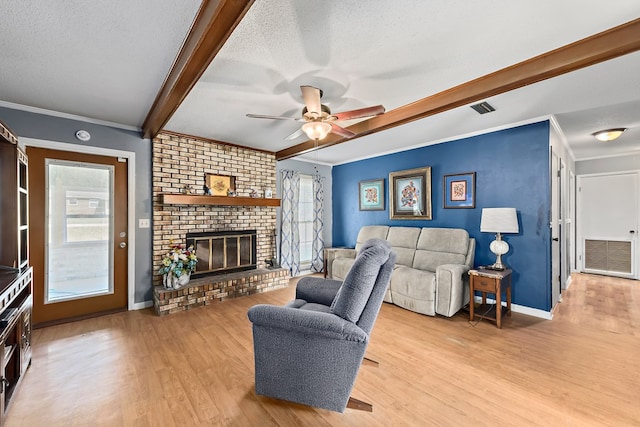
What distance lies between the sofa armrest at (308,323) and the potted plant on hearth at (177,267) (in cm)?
230

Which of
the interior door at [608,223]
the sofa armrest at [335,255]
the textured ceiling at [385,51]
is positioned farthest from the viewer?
the interior door at [608,223]

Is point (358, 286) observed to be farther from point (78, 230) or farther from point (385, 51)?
point (78, 230)

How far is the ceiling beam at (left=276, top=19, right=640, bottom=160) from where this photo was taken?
65.3 inches

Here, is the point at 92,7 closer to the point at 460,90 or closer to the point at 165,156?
the point at 165,156

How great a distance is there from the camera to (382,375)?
82.0 inches

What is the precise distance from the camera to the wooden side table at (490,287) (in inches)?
115

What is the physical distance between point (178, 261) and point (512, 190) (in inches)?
174

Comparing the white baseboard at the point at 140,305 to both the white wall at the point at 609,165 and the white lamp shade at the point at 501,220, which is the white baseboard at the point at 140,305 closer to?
the white lamp shade at the point at 501,220

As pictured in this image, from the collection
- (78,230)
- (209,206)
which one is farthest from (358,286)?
(78,230)

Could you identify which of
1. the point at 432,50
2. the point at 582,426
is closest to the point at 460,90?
the point at 432,50

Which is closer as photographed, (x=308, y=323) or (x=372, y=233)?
(x=308, y=323)

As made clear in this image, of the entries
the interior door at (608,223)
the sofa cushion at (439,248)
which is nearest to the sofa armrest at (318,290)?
the sofa cushion at (439,248)

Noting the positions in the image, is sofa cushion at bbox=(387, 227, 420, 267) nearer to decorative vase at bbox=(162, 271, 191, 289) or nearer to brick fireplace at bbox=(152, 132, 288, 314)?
brick fireplace at bbox=(152, 132, 288, 314)

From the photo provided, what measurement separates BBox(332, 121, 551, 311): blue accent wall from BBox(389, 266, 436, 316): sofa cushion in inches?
39.7
